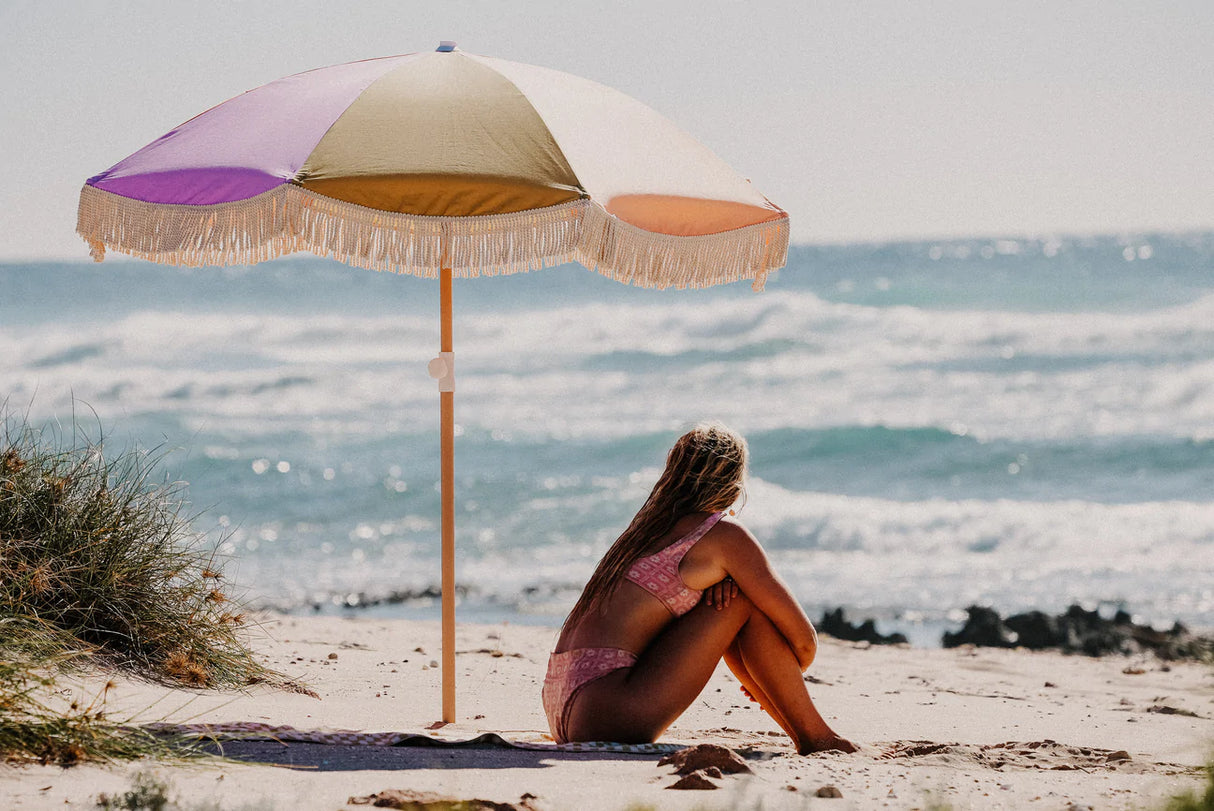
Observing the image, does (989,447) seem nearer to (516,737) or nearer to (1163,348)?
(1163,348)

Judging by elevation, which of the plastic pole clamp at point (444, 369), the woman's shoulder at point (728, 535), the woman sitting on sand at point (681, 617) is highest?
the plastic pole clamp at point (444, 369)

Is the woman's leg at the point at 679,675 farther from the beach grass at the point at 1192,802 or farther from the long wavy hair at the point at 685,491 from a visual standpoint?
the beach grass at the point at 1192,802

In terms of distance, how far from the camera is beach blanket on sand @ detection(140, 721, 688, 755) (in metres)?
3.89

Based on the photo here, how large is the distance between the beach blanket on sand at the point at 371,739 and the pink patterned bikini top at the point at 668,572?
47 cm

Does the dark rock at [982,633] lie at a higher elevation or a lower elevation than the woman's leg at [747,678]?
lower

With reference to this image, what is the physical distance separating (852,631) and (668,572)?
512cm

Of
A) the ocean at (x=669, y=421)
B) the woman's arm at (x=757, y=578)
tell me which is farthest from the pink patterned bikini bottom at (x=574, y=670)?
the ocean at (x=669, y=421)

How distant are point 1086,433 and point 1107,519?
4.55 metres

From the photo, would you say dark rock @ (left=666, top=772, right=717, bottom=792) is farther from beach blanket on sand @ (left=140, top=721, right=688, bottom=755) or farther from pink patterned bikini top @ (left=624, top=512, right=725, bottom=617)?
pink patterned bikini top @ (left=624, top=512, right=725, bottom=617)

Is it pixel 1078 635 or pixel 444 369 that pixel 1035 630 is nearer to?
pixel 1078 635

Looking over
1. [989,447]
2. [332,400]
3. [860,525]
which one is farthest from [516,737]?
[332,400]

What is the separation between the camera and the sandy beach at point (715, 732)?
A: 134 inches

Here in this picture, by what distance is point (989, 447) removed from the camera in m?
16.0

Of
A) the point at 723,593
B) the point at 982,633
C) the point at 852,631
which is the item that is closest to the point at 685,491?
the point at 723,593
